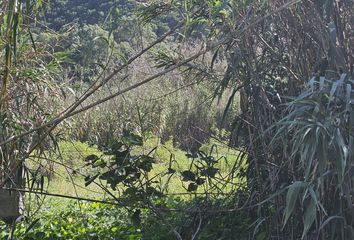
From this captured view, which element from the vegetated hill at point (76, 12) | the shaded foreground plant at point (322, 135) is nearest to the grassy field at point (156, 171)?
the vegetated hill at point (76, 12)

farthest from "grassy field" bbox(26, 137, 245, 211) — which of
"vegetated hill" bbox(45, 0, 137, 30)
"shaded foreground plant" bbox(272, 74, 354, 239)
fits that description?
"shaded foreground plant" bbox(272, 74, 354, 239)

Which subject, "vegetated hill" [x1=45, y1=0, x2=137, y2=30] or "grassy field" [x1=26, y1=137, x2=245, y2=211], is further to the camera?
"vegetated hill" [x1=45, y1=0, x2=137, y2=30]

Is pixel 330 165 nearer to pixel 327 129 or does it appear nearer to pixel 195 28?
pixel 327 129

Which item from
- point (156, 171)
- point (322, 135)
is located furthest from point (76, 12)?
point (322, 135)

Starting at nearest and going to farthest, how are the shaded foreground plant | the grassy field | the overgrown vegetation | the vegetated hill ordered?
1. the shaded foreground plant
2. the overgrown vegetation
3. the grassy field
4. the vegetated hill

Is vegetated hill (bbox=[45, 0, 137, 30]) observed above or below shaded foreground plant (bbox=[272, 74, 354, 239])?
above

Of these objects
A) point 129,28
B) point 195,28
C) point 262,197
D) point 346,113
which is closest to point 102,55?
point 129,28

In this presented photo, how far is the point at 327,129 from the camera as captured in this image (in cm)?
319

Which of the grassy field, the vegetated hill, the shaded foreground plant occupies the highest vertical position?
the vegetated hill

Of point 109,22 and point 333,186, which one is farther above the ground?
point 109,22

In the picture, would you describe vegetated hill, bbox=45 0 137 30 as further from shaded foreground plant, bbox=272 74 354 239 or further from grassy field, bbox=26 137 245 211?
shaded foreground plant, bbox=272 74 354 239

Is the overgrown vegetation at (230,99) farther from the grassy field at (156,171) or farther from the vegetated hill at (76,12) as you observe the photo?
the vegetated hill at (76,12)

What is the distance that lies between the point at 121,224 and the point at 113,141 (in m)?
1.11

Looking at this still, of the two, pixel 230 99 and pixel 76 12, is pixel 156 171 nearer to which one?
pixel 76 12
